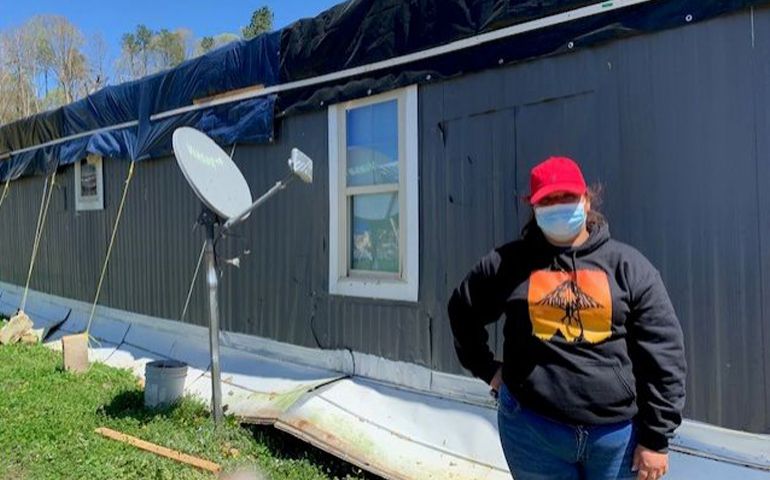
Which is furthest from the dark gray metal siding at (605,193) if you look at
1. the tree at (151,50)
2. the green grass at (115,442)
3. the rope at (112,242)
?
the tree at (151,50)

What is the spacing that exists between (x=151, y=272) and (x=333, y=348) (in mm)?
2969

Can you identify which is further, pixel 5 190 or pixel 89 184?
pixel 5 190

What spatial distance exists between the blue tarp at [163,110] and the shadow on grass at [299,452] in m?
2.45

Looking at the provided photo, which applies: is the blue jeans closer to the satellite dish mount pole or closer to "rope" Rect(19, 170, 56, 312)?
the satellite dish mount pole

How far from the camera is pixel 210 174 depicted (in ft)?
13.7

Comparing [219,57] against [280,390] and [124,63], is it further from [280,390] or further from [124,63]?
[124,63]

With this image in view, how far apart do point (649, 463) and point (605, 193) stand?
179 cm

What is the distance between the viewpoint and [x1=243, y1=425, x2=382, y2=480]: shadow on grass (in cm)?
349

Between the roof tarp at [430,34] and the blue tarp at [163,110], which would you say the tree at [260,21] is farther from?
the roof tarp at [430,34]

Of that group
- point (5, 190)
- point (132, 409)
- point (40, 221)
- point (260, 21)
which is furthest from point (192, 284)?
point (260, 21)

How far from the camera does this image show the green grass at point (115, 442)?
3.54 metres

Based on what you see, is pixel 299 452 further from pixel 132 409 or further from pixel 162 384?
pixel 132 409

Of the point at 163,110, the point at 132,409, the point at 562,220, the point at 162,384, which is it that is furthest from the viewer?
the point at 163,110

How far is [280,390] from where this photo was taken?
4660 mm
